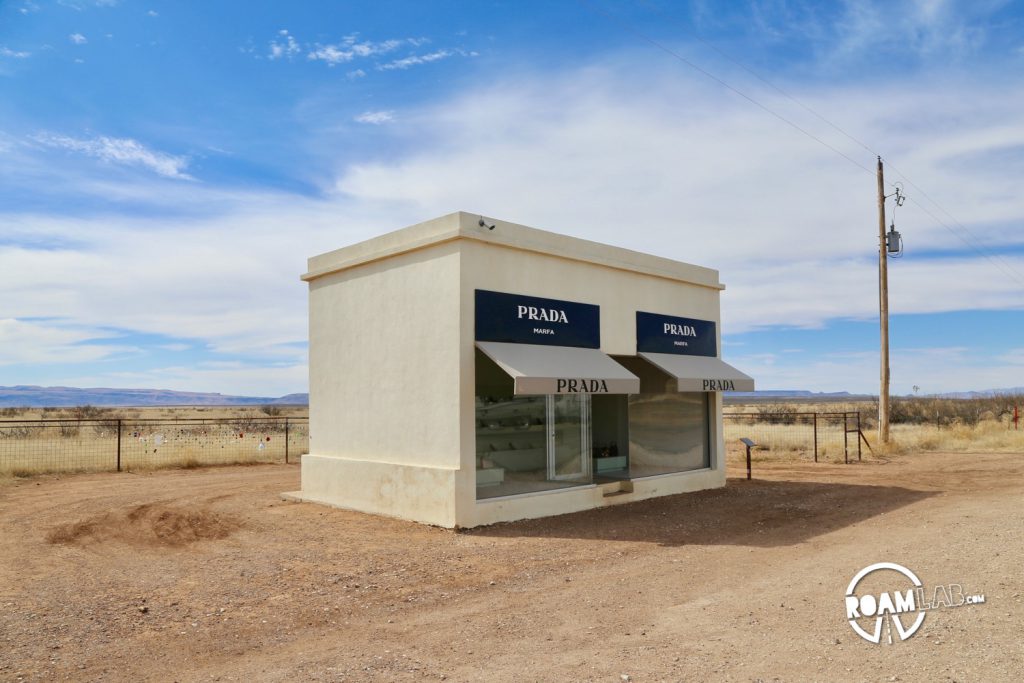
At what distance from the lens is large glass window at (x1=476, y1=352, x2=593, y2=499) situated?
1169cm

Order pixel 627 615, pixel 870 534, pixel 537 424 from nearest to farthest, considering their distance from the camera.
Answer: pixel 627 615 → pixel 870 534 → pixel 537 424

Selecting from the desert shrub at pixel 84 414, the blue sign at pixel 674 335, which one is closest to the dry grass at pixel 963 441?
the blue sign at pixel 674 335

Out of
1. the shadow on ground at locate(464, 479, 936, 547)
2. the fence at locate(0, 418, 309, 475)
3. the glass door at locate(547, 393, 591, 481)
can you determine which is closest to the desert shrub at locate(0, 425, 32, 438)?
the fence at locate(0, 418, 309, 475)

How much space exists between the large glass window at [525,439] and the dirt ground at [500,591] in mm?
817

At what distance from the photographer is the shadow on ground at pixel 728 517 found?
34.6 ft

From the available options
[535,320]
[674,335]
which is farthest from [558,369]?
[674,335]

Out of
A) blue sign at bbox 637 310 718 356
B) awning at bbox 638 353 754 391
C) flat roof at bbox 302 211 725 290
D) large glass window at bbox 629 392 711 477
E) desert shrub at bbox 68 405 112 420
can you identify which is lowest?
desert shrub at bbox 68 405 112 420

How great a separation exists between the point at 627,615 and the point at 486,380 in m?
5.50

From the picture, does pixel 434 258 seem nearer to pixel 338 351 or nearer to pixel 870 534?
pixel 338 351

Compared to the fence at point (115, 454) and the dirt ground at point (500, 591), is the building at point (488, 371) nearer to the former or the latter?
the dirt ground at point (500, 591)

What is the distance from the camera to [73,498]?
14.3 metres

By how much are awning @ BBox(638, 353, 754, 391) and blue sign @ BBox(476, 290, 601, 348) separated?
5.23ft

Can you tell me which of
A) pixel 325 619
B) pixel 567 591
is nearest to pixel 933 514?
pixel 567 591

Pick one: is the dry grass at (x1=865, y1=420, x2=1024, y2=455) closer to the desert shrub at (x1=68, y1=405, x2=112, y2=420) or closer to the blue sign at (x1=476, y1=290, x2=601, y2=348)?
the blue sign at (x1=476, y1=290, x2=601, y2=348)
